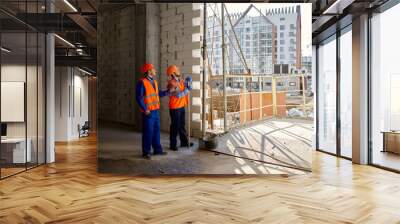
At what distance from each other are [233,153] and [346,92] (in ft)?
11.0

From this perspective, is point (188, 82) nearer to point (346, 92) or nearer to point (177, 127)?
point (177, 127)

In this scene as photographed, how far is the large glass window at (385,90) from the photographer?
597cm

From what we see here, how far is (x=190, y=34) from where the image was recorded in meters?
5.57

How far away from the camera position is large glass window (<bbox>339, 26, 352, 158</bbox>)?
7.32 m

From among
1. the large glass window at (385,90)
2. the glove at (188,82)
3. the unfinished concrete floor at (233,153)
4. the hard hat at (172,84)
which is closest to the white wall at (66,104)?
the unfinished concrete floor at (233,153)

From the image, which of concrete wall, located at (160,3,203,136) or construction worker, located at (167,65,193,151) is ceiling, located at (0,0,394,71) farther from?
construction worker, located at (167,65,193,151)

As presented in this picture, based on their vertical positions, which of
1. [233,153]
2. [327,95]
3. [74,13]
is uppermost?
[74,13]

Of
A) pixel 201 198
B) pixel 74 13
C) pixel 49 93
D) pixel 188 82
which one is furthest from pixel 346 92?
pixel 49 93

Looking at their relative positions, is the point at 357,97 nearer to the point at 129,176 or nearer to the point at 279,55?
the point at 279,55

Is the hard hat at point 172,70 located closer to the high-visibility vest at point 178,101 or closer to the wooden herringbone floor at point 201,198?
the high-visibility vest at point 178,101

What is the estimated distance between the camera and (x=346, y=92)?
24.9 feet

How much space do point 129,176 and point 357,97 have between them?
4.27 m

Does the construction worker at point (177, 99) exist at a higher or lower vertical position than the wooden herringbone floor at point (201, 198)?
higher

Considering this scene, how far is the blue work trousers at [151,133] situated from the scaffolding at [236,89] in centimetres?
72
